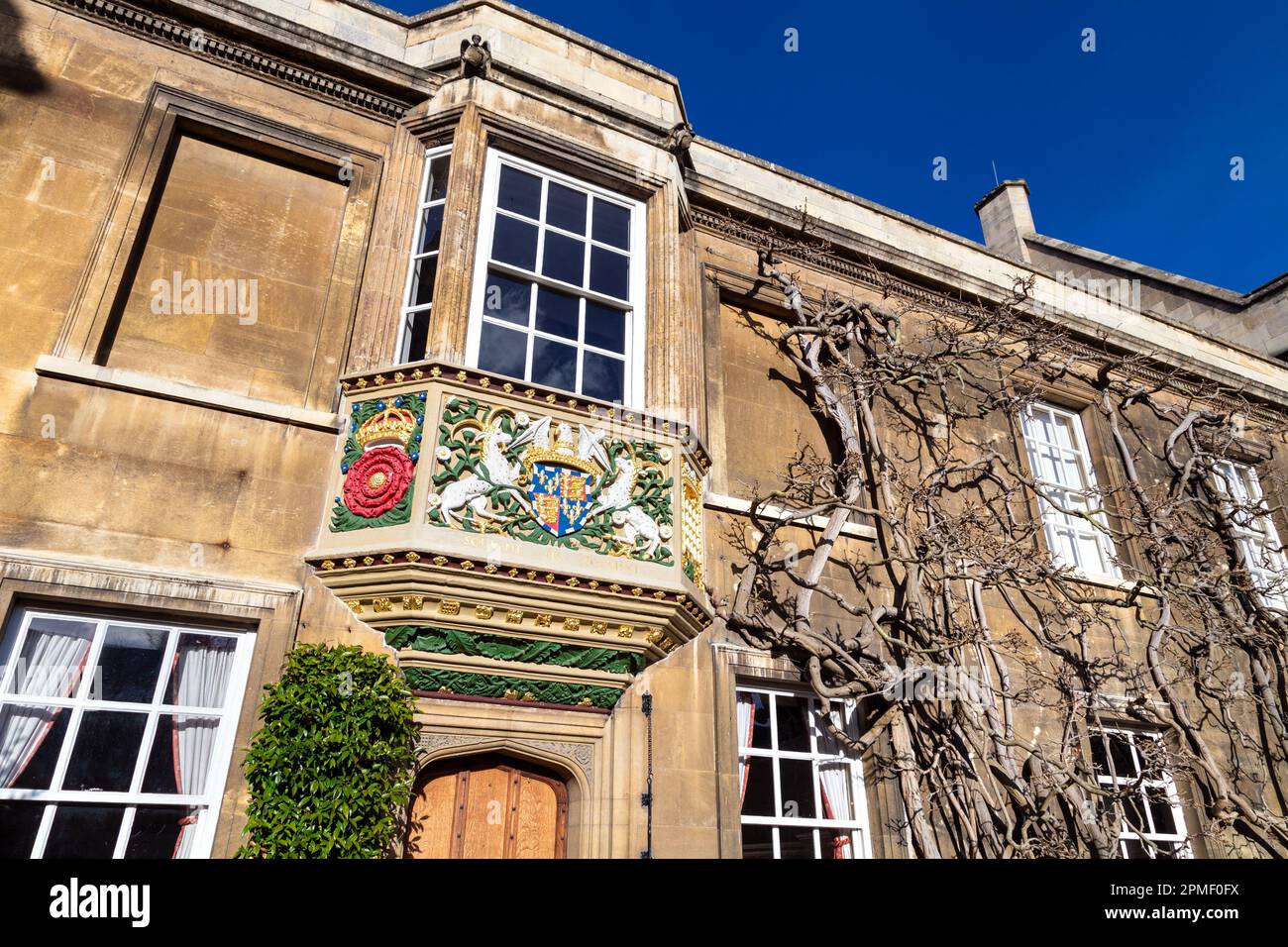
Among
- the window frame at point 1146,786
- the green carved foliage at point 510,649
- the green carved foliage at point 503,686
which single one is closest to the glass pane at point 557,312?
the green carved foliage at point 510,649

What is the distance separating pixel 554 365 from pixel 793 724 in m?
3.21

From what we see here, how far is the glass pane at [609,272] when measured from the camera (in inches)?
251

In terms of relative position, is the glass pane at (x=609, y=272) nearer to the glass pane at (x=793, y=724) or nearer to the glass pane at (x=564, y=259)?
the glass pane at (x=564, y=259)

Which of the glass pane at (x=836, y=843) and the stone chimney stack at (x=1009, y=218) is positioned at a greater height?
the stone chimney stack at (x=1009, y=218)

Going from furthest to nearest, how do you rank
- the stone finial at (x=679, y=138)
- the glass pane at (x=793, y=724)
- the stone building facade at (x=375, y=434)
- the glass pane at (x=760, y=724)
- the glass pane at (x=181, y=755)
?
the stone finial at (x=679, y=138)
the glass pane at (x=793, y=724)
the glass pane at (x=760, y=724)
the stone building facade at (x=375, y=434)
the glass pane at (x=181, y=755)

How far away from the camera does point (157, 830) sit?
4355mm

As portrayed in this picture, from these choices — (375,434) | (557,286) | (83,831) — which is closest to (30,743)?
(83,831)

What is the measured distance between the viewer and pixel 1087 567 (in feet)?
28.3

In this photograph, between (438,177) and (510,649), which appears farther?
(438,177)

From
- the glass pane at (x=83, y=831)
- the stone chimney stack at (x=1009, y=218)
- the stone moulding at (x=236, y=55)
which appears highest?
the stone chimney stack at (x=1009, y=218)

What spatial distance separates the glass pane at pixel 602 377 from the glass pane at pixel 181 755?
3090 mm

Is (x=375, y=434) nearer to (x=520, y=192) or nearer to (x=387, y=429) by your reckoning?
(x=387, y=429)
